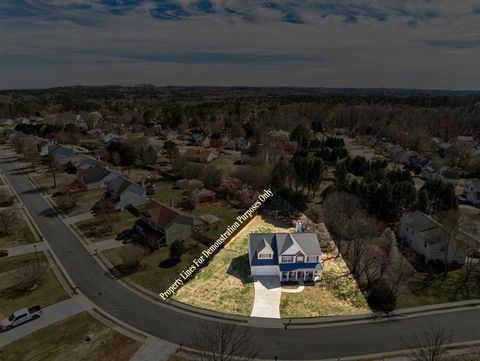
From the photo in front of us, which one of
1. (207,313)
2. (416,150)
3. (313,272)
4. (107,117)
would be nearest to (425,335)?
(313,272)

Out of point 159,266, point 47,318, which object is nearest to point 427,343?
point 159,266

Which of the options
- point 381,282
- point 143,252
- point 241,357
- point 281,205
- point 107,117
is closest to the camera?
point 241,357

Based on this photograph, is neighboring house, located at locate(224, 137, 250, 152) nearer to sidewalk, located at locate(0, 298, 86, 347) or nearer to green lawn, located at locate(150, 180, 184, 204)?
green lawn, located at locate(150, 180, 184, 204)

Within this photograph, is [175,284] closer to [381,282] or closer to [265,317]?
[265,317]

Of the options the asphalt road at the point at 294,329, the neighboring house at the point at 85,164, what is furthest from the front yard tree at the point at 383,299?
the neighboring house at the point at 85,164

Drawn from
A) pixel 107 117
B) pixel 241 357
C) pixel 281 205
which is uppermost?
pixel 107 117

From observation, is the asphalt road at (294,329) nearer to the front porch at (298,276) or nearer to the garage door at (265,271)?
the front porch at (298,276)
